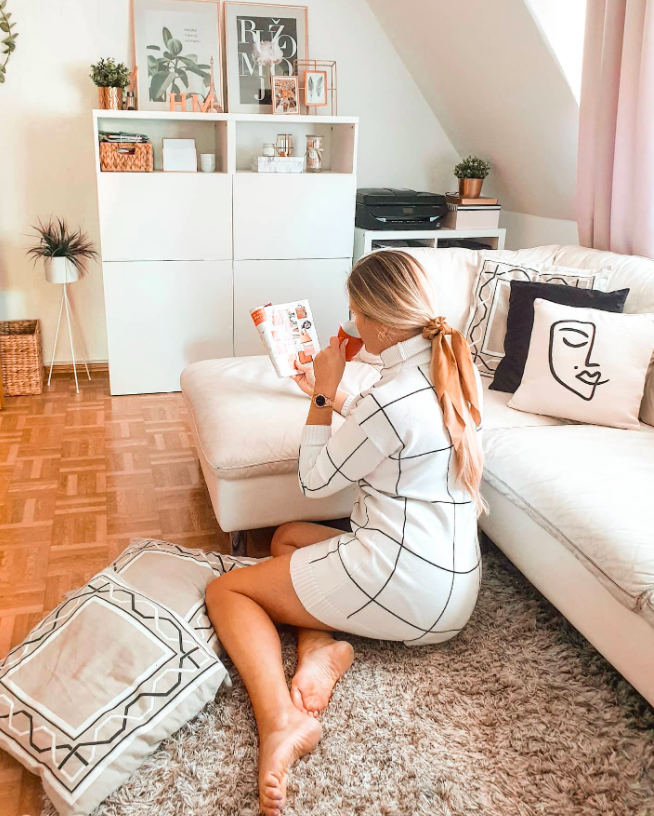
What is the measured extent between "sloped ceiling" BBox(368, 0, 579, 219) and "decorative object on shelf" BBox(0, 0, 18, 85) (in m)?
1.73

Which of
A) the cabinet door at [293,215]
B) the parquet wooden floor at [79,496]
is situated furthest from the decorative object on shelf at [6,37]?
the parquet wooden floor at [79,496]

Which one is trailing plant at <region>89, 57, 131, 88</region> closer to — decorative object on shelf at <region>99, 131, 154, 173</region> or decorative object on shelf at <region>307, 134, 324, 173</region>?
decorative object on shelf at <region>99, 131, 154, 173</region>

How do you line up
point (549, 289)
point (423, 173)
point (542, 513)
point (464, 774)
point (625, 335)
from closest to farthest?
point (464, 774) < point (542, 513) < point (625, 335) < point (549, 289) < point (423, 173)

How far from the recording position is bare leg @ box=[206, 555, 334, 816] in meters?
1.40

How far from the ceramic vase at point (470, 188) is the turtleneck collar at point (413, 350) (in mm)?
2418

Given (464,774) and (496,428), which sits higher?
(496,428)

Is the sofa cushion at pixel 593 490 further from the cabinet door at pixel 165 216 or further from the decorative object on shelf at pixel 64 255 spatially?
the decorative object on shelf at pixel 64 255

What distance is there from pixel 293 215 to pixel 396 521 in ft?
7.73

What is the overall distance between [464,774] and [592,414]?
3.62ft

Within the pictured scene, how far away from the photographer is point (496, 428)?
2.14 metres

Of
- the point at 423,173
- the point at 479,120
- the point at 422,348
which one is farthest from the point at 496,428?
the point at 423,173

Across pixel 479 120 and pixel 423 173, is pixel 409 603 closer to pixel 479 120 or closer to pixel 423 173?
pixel 479 120

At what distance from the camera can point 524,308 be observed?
2.40m

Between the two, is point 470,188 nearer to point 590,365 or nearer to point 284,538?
point 590,365
